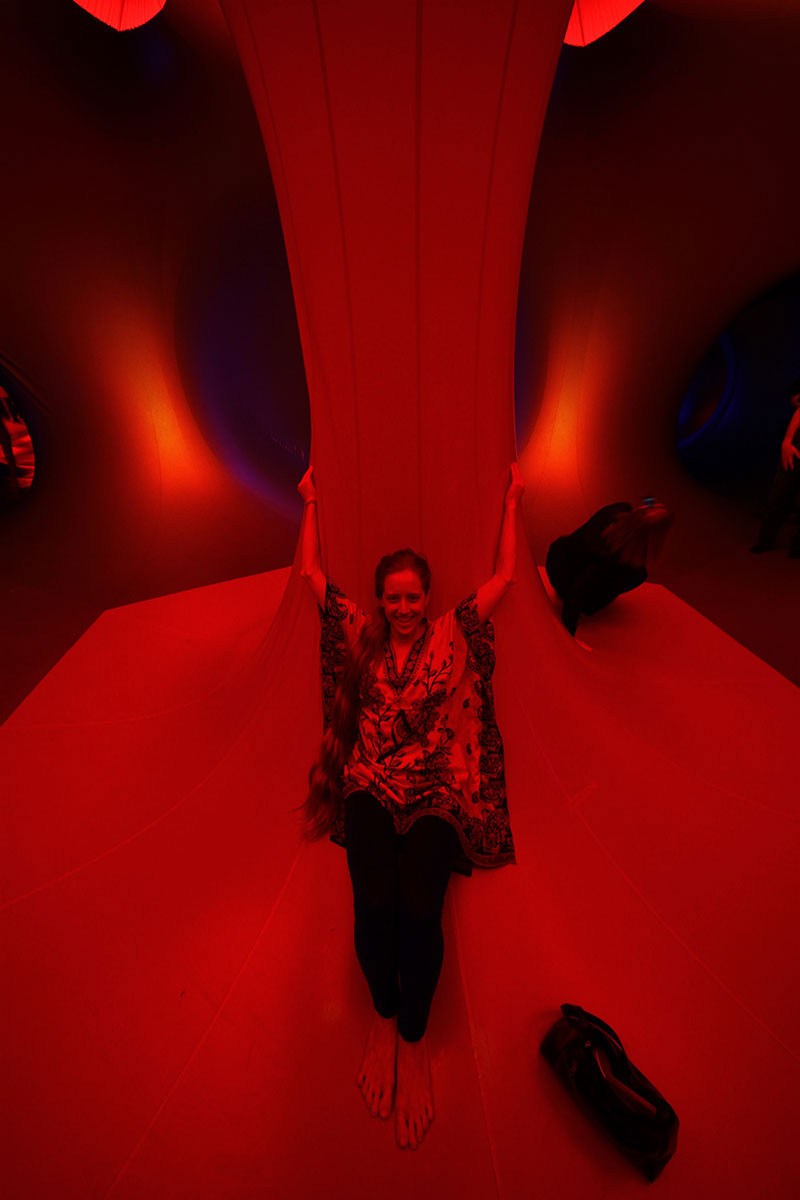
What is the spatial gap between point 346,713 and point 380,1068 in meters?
0.59

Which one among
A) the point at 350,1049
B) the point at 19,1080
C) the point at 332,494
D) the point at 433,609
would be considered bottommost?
the point at 350,1049

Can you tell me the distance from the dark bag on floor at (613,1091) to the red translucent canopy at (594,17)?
11.3 ft

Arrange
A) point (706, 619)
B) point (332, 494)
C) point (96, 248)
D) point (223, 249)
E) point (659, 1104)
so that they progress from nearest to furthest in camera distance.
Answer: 1. point (659, 1104)
2. point (332, 494)
3. point (706, 619)
4. point (96, 248)
5. point (223, 249)

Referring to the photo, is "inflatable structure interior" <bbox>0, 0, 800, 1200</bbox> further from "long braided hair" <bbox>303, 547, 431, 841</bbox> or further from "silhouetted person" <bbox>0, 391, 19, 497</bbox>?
"silhouetted person" <bbox>0, 391, 19, 497</bbox>

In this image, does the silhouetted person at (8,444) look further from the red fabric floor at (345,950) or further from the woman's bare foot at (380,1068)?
the woman's bare foot at (380,1068)

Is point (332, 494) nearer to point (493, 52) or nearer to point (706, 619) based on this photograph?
point (493, 52)

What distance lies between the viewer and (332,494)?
1301 mm

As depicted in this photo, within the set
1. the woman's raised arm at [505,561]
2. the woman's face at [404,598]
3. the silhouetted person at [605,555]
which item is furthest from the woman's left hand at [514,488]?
the silhouetted person at [605,555]

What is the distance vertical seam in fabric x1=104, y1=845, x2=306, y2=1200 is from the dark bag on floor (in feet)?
1.80

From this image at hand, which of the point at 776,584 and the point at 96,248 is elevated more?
the point at 96,248

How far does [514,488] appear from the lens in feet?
4.25

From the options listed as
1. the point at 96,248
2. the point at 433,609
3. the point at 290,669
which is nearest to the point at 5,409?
the point at 96,248

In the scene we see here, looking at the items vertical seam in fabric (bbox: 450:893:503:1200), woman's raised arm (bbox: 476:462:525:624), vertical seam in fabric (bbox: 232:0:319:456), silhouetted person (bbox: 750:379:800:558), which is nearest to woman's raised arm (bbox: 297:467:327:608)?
vertical seam in fabric (bbox: 232:0:319:456)

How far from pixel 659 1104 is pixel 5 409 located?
449 centimetres
